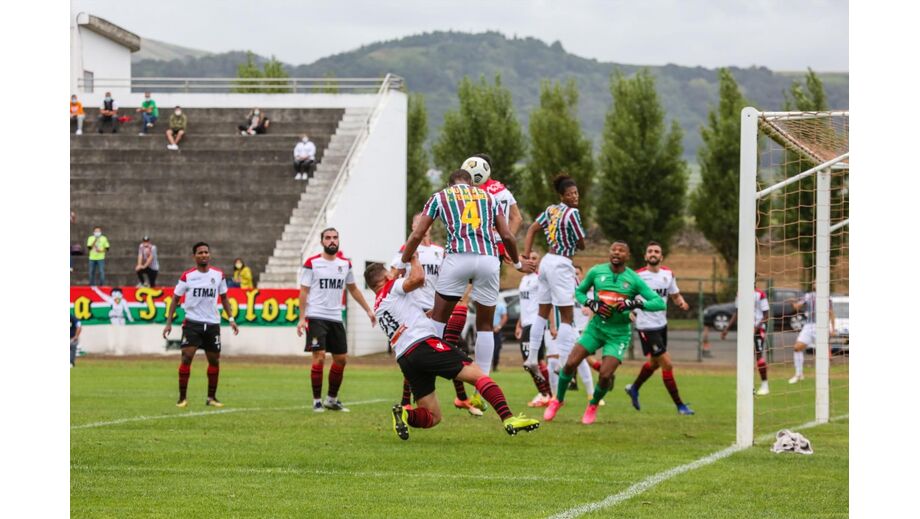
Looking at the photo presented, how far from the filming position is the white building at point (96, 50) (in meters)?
49.6

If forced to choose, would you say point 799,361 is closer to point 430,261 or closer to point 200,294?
point 430,261

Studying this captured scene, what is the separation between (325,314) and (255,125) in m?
28.2

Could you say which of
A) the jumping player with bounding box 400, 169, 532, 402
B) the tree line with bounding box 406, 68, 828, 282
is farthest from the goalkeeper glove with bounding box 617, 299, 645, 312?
the tree line with bounding box 406, 68, 828, 282

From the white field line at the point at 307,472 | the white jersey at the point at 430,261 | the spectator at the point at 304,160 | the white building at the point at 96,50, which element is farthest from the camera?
the white building at the point at 96,50

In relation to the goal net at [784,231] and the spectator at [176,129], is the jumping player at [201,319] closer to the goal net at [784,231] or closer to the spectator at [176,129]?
the goal net at [784,231]

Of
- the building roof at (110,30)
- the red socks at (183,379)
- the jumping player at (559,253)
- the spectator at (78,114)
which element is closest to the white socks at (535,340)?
the jumping player at (559,253)

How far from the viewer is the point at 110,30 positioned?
5231 centimetres

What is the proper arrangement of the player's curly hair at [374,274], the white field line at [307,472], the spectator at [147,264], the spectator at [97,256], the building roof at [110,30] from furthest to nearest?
the building roof at [110,30] < the spectator at [97,256] < the spectator at [147,264] < the player's curly hair at [374,274] < the white field line at [307,472]

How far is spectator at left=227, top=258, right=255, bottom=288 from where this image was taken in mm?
35875

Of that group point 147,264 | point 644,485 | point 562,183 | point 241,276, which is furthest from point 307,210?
point 644,485

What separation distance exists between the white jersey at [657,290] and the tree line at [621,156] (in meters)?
37.7

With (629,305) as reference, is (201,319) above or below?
below

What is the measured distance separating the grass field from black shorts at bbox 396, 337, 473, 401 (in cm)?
73
